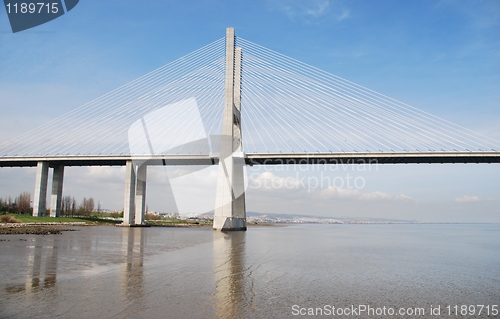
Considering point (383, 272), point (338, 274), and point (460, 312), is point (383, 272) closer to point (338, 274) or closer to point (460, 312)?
point (338, 274)

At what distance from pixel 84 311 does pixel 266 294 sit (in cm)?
492

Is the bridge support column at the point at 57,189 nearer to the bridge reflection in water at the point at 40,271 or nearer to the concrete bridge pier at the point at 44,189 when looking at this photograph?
the concrete bridge pier at the point at 44,189

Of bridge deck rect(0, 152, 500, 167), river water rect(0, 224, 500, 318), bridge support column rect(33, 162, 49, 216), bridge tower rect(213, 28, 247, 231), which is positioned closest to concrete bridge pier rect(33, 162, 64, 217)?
bridge support column rect(33, 162, 49, 216)

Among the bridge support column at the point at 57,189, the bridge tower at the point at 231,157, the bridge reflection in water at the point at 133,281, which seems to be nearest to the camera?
the bridge reflection in water at the point at 133,281

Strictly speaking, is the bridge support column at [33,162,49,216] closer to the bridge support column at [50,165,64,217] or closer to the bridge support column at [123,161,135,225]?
the bridge support column at [50,165,64,217]

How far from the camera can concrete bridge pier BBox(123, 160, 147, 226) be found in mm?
59938

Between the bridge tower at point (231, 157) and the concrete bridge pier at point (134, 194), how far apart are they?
19269 millimetres

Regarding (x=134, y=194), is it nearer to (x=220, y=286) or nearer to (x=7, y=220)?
(x=7, y=220)

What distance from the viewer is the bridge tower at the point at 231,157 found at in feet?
145

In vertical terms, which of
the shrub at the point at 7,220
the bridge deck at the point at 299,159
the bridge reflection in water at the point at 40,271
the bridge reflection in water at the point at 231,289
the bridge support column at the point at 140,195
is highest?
the bridge deck at the point at 299,159

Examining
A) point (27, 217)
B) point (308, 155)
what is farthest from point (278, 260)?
point (27, 217)

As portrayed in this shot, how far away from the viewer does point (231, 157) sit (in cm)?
4512

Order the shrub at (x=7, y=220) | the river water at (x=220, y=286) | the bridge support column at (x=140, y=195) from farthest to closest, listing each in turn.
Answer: the bridge support column at (x=140, y=195) < the shrub at (x=7, y=220) < the river water at (x=220, y=286)

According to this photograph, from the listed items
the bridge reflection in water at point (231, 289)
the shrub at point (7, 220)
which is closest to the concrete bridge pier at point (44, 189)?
the shrub at point (7, 220)
